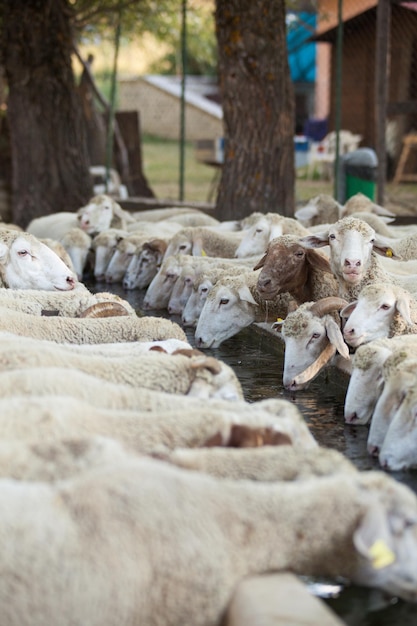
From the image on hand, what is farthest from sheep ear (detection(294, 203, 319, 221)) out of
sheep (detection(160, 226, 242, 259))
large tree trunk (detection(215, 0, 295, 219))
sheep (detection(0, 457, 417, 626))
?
sheep (detection(0, 457, 417, 626))

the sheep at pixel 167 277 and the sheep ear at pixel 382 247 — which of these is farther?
the sheep at pixel 167 277

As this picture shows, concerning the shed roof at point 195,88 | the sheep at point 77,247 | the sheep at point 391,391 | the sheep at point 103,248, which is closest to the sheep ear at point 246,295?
the sheep at point 391,391

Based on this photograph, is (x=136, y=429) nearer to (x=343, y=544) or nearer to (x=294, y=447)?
(x=294, y=447)

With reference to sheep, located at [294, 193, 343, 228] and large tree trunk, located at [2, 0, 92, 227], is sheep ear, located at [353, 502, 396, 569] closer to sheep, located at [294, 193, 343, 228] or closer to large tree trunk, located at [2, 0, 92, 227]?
sheep, located at [294, 193, 343, 228]

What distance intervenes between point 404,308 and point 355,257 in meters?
0.82

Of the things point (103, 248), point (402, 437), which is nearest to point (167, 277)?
point (103, 248)

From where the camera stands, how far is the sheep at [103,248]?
35.1 ft

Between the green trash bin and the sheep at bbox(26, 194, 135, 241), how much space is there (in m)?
3.12

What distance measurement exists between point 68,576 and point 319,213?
7832mm

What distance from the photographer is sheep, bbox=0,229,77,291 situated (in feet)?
23.5

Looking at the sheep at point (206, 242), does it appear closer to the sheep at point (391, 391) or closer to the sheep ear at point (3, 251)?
the sheep ear at point (3, 251)

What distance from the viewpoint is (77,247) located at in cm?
1062

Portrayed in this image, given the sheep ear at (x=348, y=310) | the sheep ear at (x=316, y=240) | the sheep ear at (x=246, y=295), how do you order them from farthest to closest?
1. the sheep ear at (x=246, y=295)
2. the sheep ear at (x=316, y=240)
3. the sheep ear at (x=348, y=310)

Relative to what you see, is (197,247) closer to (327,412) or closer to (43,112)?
(327,412)
